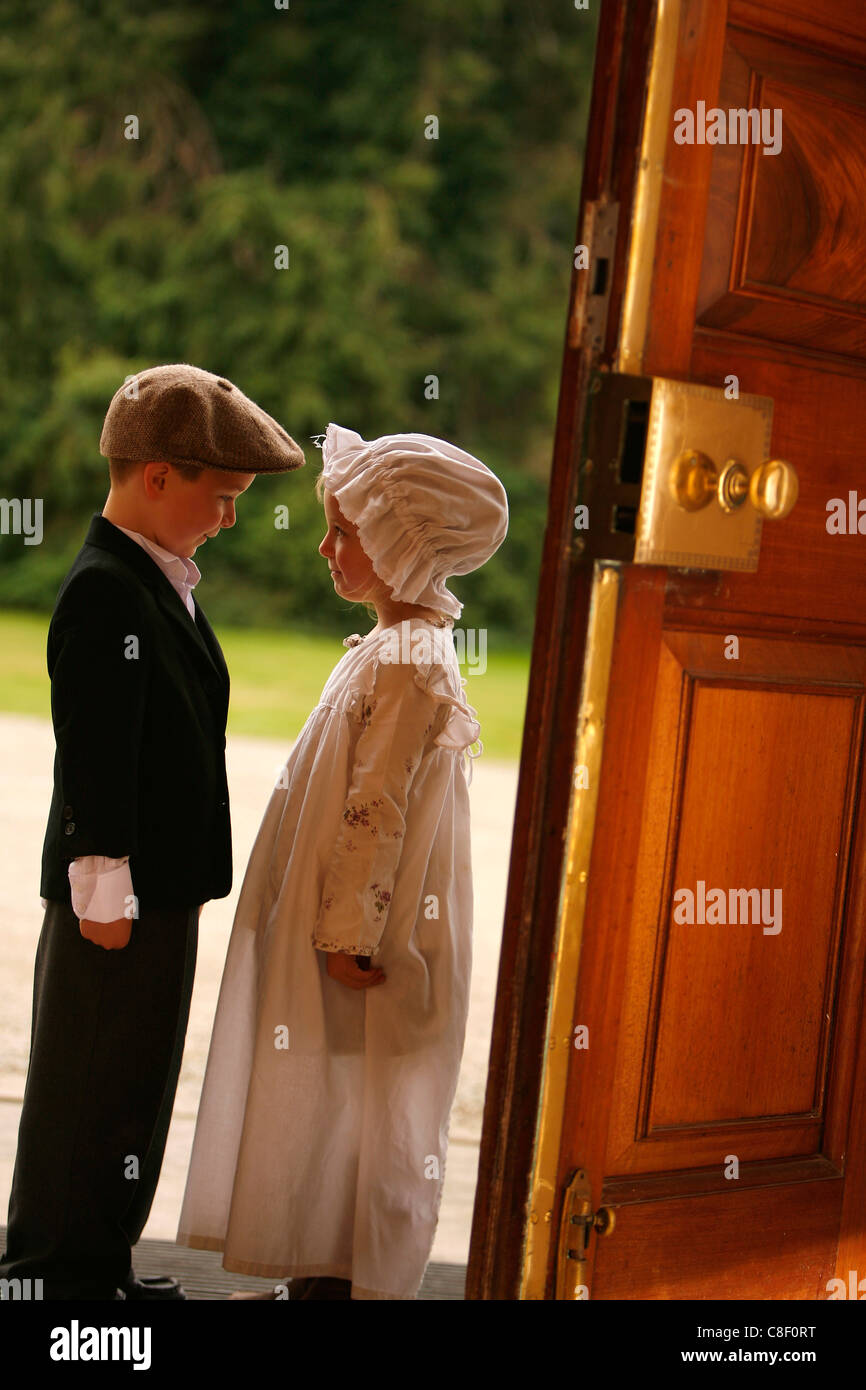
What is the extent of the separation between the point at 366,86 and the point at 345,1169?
50.8 feet

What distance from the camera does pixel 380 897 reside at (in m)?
2.01

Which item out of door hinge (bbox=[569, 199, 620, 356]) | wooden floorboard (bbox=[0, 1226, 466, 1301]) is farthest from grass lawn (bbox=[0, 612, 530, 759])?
door hinge (bbox=[569, 199, 620, 356])

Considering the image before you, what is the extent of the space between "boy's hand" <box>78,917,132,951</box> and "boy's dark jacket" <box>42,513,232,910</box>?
58 millimetres

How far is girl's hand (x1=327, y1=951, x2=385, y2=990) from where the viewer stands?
80.0 inches

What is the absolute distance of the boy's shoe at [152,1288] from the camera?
6.76 ft

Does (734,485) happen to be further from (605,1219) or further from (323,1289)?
(323,1289)

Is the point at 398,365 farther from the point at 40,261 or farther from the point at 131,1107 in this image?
the point at 131,1107

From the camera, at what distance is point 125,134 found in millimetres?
15203

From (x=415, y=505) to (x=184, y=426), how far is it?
0.36 meters

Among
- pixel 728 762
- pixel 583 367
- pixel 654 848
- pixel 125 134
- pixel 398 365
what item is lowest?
pixel 654 848

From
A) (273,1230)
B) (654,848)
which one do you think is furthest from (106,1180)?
(654,848)

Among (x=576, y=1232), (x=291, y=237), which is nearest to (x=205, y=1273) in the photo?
(x=576, y=1232)

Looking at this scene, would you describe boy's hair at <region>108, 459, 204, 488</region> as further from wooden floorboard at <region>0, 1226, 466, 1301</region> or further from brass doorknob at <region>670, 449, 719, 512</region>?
wooden floorboard at <region>0, 1226, 466, 1301</region>

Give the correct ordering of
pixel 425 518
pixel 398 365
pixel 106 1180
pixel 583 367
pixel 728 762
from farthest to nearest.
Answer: pixel 398 365 < pixel 425 518 < pixel 106 1180 < pixel 728 762 < pixel 583 367
